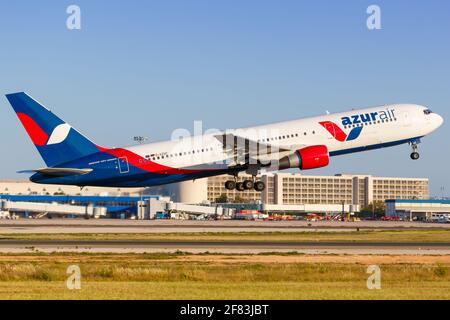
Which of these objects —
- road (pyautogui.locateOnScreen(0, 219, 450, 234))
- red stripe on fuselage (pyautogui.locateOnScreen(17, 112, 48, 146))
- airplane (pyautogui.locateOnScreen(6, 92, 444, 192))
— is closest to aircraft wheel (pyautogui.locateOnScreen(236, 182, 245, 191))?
airplane (pyautogui.locateOnScreen(6, 92, 444, 192))

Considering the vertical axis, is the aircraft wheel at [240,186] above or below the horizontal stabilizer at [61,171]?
below

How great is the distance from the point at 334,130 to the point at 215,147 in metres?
10.5

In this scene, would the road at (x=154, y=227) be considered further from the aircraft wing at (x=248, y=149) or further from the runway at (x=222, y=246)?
the aircraft wing at (x=248, y=149)

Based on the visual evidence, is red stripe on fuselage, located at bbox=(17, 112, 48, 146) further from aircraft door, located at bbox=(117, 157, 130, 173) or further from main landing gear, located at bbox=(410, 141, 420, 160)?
main landing gear, located at bbox=(410, 141, 420, 160)

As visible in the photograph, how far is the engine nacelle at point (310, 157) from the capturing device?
2921 inches

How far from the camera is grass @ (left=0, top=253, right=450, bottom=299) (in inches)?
1415

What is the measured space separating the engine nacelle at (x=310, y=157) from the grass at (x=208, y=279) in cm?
1811

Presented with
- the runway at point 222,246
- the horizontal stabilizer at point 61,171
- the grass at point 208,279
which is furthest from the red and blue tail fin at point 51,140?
the grass at point 208,279

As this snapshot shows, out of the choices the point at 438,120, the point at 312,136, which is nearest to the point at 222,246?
the point at 312,136

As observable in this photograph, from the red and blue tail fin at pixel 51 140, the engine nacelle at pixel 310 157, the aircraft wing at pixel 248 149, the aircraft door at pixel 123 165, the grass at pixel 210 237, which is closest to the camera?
the aircraft door at pixel 123 165

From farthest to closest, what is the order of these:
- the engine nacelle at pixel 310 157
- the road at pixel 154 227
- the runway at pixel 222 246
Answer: the road at pixel 154 227 → the engine nacelle at pixel 310 157 → the runway at pixel 222 246

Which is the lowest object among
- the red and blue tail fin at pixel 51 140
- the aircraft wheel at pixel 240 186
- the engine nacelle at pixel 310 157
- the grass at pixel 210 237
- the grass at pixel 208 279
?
the grass at pixel 208 279

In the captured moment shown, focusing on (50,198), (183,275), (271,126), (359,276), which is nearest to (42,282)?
(183,275)

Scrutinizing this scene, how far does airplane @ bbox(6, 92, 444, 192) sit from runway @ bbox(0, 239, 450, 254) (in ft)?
17.8
